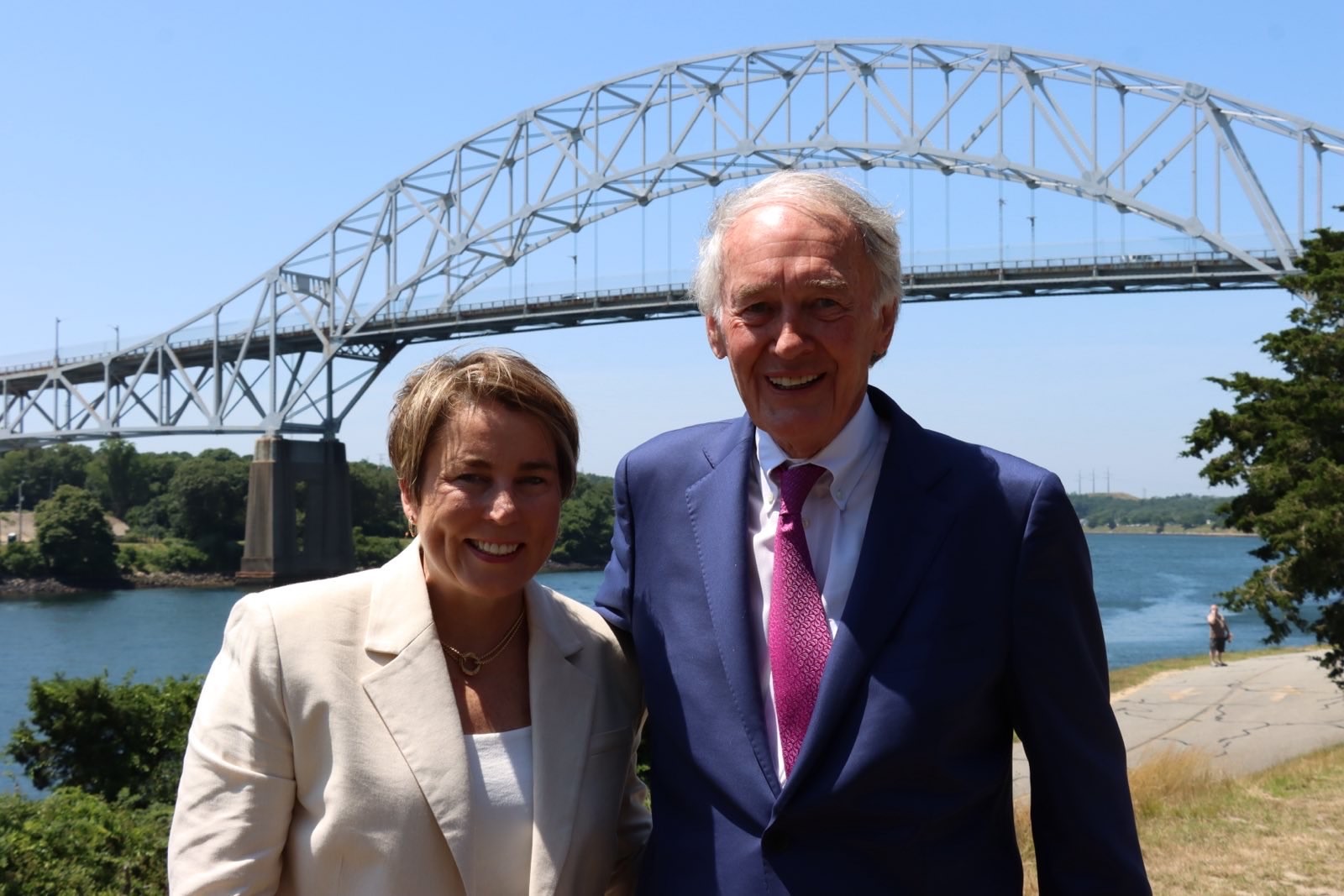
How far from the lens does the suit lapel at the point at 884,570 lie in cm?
221

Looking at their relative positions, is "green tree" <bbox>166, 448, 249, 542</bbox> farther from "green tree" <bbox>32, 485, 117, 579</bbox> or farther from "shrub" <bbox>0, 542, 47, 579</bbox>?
"shrub" <bbox>0, 542, 47, 579</bbox>

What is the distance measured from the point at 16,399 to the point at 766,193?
68.6 meters

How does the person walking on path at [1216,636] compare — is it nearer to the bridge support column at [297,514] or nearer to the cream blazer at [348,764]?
the cream blazer at [348,764]

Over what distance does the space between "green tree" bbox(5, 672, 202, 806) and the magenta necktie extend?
320 inches

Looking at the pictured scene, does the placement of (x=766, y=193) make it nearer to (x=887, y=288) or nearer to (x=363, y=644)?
(x=887, y=288)

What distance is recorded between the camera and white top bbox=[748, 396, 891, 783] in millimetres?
2359

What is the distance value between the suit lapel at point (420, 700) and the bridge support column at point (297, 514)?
150ft

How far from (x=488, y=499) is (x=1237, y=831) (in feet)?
21.8

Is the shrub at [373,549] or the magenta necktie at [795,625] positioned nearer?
the magenta necktie at [795,625]

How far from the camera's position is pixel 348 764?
93.4 inches

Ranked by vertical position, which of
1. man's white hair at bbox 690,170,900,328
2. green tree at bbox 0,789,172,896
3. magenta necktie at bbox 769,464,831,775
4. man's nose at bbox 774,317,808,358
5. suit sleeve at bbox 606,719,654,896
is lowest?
green tree at bbox 0,789,172,896

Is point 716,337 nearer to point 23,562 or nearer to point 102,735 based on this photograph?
point 102,735

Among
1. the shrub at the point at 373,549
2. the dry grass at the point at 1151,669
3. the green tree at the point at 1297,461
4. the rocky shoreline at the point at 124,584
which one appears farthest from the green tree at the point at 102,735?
the shrub at the point at 373,549

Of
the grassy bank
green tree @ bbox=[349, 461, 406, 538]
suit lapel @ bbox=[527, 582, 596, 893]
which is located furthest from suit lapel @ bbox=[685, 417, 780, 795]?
green tree @ bbox=[349, 461, 406, 538]
